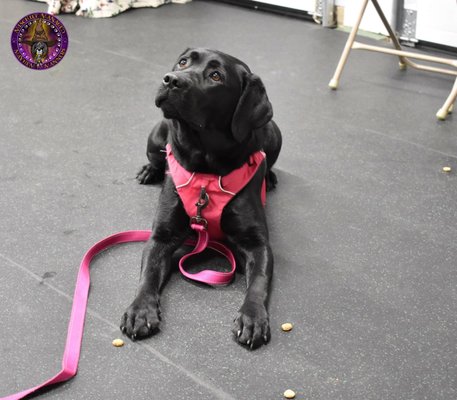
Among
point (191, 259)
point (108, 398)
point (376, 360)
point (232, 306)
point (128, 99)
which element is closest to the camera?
point (108, 398)

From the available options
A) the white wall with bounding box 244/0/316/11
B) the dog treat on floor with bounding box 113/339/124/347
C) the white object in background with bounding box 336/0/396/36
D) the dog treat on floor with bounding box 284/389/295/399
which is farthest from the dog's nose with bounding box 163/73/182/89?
the white wall with bounding box 244/0/316/11

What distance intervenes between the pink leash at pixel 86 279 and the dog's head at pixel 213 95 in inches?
14.4

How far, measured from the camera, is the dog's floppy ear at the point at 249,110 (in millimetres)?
2330

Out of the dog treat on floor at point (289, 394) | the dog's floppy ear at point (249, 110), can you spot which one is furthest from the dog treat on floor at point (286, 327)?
the dog's floppy ear at point (249, 110)

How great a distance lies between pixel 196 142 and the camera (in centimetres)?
238

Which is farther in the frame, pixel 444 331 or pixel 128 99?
pixel 128 99

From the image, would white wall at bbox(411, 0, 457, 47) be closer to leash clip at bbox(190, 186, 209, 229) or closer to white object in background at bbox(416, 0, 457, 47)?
white object in background at bbox(416, 0, 457, 47)

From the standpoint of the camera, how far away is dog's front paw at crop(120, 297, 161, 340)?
6.89ft

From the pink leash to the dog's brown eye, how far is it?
1.60 ft

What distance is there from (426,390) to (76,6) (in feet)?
14.4

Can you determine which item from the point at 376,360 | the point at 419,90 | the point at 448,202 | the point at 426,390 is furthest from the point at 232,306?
the point at 419,90

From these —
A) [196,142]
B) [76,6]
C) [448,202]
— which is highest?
[196,142]

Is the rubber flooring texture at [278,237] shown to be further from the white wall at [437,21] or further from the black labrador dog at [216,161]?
the white wall at [437,21]

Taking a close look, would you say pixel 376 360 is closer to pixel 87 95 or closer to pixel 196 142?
pixel 196 142
